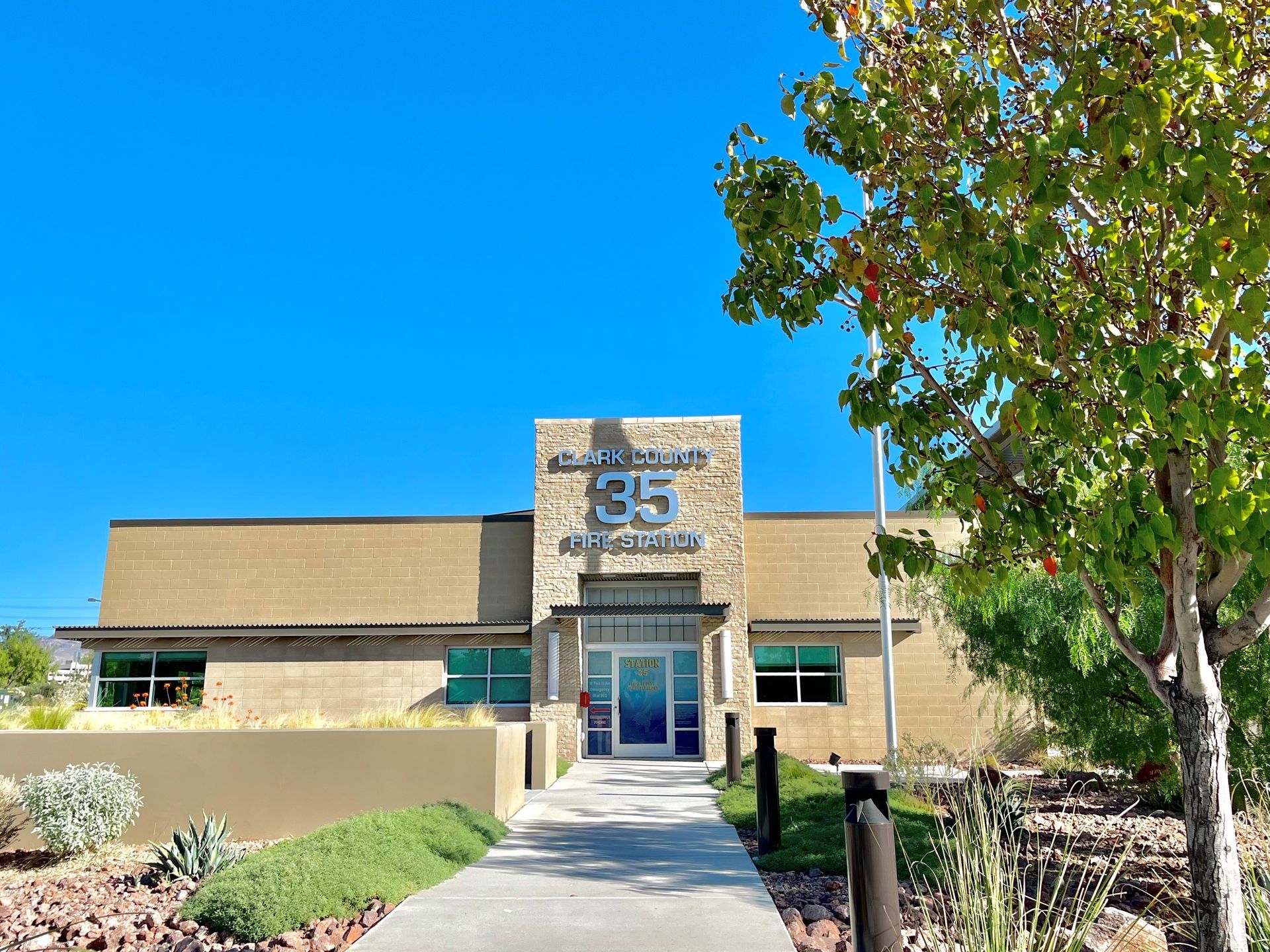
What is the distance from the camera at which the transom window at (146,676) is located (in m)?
22.9

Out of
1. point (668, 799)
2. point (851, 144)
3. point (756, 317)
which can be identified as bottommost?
point (668, 799)

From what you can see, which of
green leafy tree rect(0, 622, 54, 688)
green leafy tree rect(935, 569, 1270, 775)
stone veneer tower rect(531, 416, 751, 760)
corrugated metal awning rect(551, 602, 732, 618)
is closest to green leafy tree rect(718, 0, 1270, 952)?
green leafy tree rect(935, 569, 1270, 775)

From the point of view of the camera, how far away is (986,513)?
4738 mm

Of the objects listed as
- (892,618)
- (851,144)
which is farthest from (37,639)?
(851,144)

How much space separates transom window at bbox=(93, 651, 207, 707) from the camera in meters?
22.9

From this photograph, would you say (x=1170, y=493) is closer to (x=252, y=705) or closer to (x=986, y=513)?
(x=986, y=513)

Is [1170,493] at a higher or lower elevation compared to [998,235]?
lower

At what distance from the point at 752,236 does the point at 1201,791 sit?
347cm

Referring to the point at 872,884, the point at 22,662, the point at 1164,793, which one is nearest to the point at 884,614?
the point at 1164,793

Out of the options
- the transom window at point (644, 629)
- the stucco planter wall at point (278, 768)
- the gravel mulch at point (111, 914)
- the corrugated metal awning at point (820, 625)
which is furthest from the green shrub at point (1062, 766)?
the gravel mulch at point (111, 914)

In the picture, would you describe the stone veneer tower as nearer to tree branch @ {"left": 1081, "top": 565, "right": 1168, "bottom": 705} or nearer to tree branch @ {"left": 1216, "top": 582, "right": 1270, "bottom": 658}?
tree branch @ {"left": 1081, "top": 565, "right": 1168, "bottom": 705}

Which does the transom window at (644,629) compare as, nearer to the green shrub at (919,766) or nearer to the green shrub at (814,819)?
the green shrub at (814,819)

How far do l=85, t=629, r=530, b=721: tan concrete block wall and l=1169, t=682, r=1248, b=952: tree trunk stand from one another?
1886cm

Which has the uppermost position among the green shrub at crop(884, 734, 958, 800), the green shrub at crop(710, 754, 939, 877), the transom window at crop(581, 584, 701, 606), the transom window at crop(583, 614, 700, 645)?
the transom window at crop(581, 584, 701, 606)
